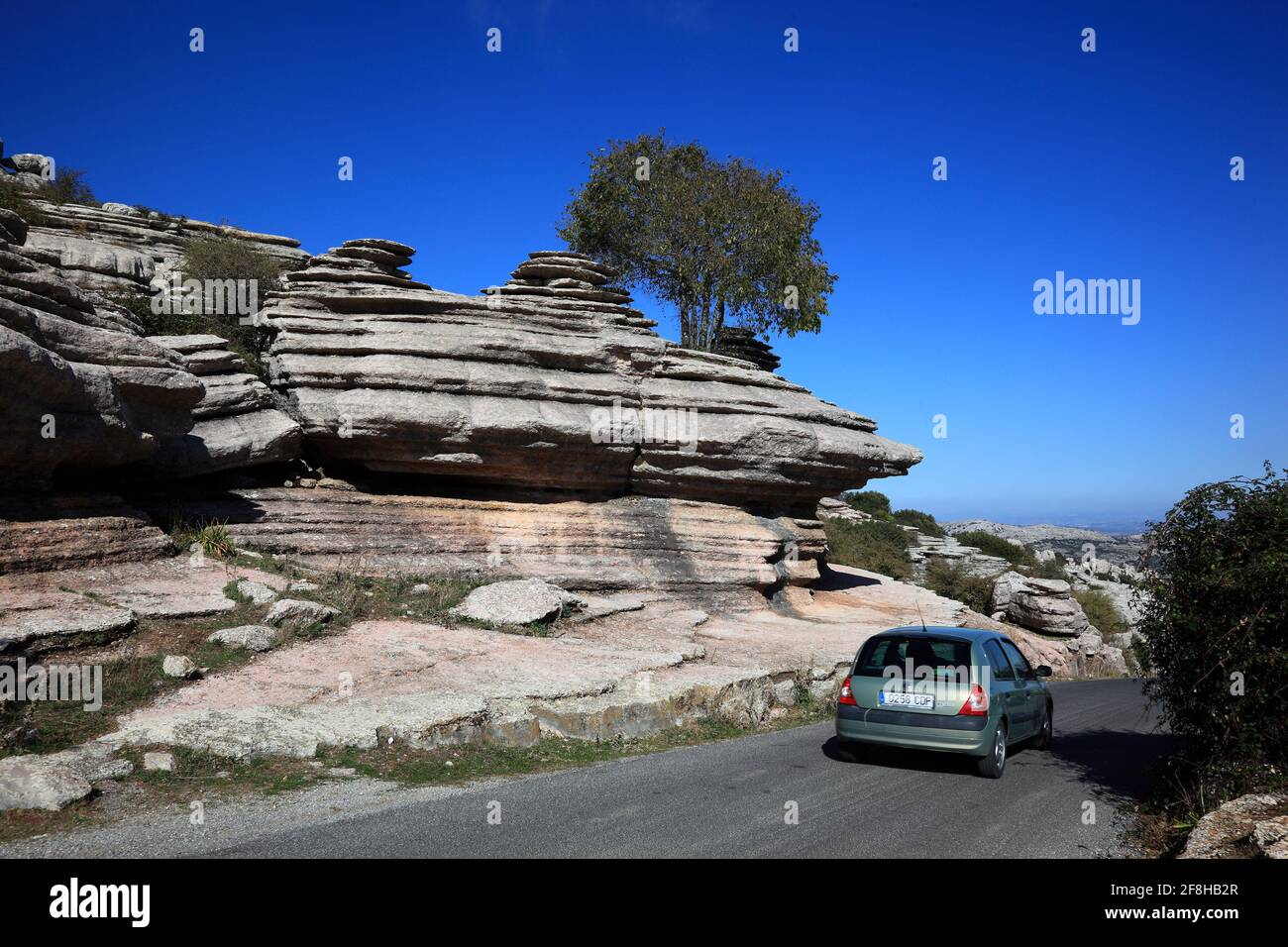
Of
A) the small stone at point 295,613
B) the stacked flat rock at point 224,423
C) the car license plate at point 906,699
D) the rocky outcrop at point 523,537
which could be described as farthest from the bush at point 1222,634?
the stacked flat rock at point 224,423

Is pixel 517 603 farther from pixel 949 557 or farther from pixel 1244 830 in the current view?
pixel 949 557

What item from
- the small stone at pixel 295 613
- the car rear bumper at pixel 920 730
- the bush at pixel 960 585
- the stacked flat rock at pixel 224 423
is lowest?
Answer: the bush at pixel 960 585

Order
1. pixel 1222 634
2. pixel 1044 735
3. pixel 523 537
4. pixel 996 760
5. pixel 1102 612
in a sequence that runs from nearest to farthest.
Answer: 1. pixel 1222 634
2. pixel 996 760
3. pixel 1044 735
4. pixel 523 537
5. pixel 1102 612

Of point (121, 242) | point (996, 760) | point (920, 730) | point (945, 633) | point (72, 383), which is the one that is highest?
point (121, 242)

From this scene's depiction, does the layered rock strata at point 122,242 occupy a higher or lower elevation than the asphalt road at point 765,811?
higher

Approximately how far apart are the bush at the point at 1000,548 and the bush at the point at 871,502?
6.03m

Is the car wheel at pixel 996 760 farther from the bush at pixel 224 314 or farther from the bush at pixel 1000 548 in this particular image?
the bush at pixel 1000 548

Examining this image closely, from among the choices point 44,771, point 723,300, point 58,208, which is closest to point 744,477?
point 723,300

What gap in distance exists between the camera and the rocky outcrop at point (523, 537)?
1661cm

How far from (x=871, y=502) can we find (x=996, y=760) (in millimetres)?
59483

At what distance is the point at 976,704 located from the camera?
837cm

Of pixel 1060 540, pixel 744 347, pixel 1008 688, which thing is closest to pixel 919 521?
pixel 1060 540

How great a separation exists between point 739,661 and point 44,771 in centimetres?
1045

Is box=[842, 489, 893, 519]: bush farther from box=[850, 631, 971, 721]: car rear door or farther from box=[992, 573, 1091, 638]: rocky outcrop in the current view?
box=[850, 631, 971, 721]: car rear door
